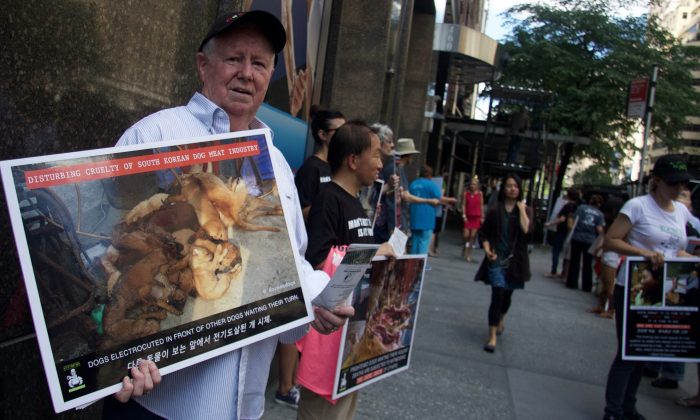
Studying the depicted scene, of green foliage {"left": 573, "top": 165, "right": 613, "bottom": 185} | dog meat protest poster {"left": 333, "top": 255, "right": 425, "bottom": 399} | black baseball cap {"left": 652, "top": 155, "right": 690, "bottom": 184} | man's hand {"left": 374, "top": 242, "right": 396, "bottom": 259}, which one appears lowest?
dog meat protest poster {"left": 333, "top": 255, "right": 425, "bottom": 399}

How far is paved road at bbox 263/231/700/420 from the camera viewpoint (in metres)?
4.85

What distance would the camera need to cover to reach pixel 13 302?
2084 millimetres

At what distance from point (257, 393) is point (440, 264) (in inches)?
448

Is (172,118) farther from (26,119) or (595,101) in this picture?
(595,101)

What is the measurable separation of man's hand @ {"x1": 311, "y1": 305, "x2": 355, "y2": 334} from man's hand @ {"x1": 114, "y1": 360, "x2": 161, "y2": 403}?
0.63 meters

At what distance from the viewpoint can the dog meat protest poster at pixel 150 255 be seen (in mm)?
1341

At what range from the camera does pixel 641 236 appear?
4660 millimetres

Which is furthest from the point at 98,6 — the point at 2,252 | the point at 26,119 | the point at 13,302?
the point at 13,302

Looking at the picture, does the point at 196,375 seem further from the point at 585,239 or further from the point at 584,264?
the point at 584,264

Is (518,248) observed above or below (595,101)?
below

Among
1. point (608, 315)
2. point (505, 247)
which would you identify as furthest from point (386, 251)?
point (608, 315)

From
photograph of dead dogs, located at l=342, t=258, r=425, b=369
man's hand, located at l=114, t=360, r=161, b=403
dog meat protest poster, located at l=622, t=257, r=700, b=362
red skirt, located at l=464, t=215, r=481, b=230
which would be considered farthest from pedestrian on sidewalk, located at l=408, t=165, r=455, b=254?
man's hand, located at l=114, t=360, r=161, b=403

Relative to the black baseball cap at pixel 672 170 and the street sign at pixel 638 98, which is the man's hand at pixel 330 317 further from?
the street sign at pixel 638 98

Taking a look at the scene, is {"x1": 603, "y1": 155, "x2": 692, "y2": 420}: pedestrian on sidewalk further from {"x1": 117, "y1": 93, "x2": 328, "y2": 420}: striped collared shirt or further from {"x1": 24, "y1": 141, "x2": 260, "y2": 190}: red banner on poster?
{"x1": 24, "y1": 141, "x2": 260, "y2": 190}: red banner on poster
